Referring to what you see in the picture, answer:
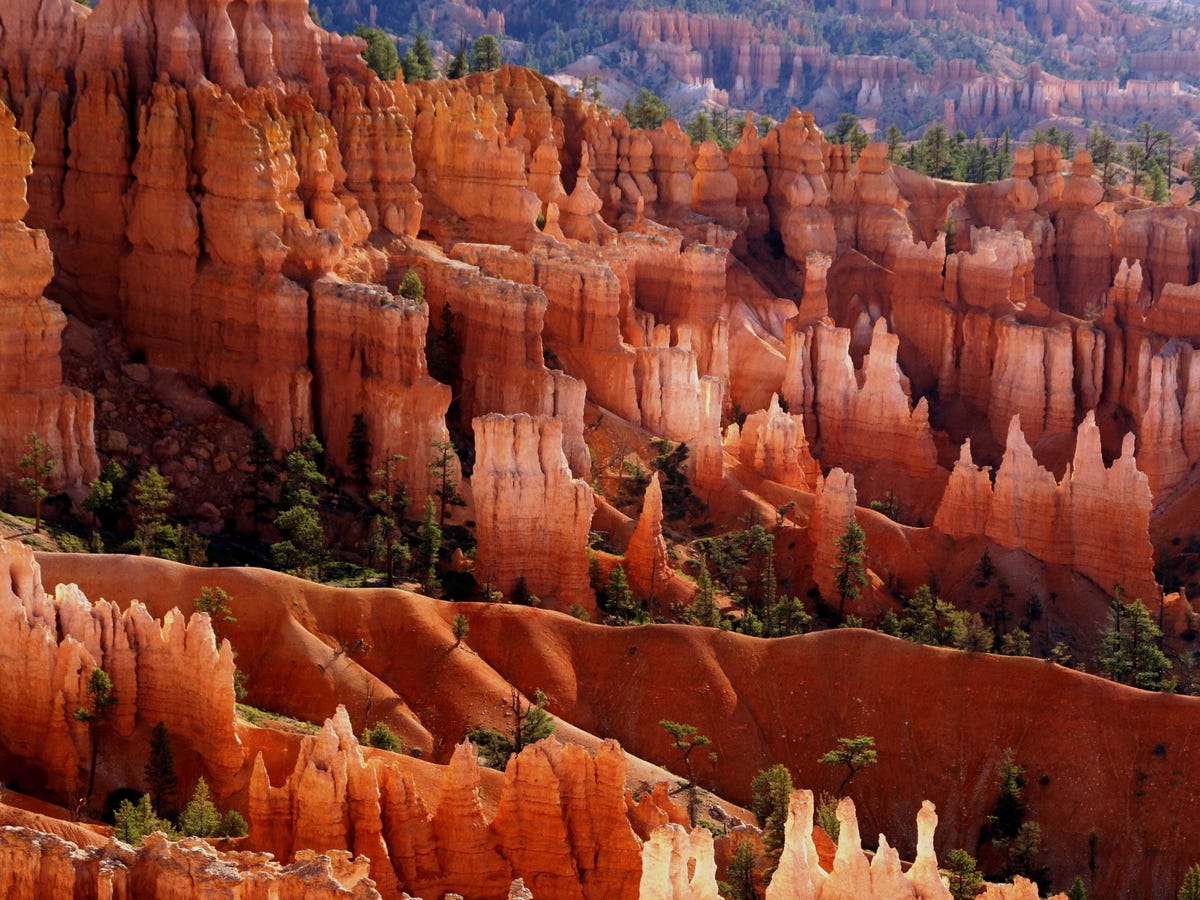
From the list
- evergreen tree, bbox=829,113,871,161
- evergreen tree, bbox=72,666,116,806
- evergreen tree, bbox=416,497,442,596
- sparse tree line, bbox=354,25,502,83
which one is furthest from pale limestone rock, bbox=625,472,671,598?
evergreen tree, bbox=829,113,871,161

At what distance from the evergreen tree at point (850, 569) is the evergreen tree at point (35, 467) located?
25.5 m

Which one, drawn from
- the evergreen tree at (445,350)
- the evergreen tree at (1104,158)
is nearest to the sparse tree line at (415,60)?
the evergreen tree at (445,350)

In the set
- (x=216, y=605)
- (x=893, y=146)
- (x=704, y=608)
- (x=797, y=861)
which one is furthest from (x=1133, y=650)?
(x=893, y=146)

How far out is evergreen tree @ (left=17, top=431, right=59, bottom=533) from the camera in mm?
68500

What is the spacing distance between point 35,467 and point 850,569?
26505 millimetres

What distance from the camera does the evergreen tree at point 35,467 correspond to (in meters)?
68.5

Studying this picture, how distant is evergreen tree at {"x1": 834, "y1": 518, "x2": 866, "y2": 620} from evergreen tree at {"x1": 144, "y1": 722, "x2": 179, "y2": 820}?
1180 inches

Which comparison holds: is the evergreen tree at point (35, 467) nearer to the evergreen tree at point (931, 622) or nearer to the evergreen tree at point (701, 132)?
the evergreen tree at point (931, 622)

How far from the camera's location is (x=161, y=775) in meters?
53.5

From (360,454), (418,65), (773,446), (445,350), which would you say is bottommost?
(773,446)

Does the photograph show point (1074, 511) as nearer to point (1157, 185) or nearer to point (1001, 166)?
point (1157, 185)

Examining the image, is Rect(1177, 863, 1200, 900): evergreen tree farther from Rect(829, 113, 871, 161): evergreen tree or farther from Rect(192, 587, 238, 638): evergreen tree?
Rect(829, 113, 871, 161): evergreen tree

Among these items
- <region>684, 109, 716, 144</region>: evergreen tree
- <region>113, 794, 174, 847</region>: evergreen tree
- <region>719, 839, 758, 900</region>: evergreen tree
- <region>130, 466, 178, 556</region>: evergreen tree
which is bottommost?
<region>684, 109, 716, 144</region>: evergreen tree

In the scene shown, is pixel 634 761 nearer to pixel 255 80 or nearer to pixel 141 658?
pixel 141 658
